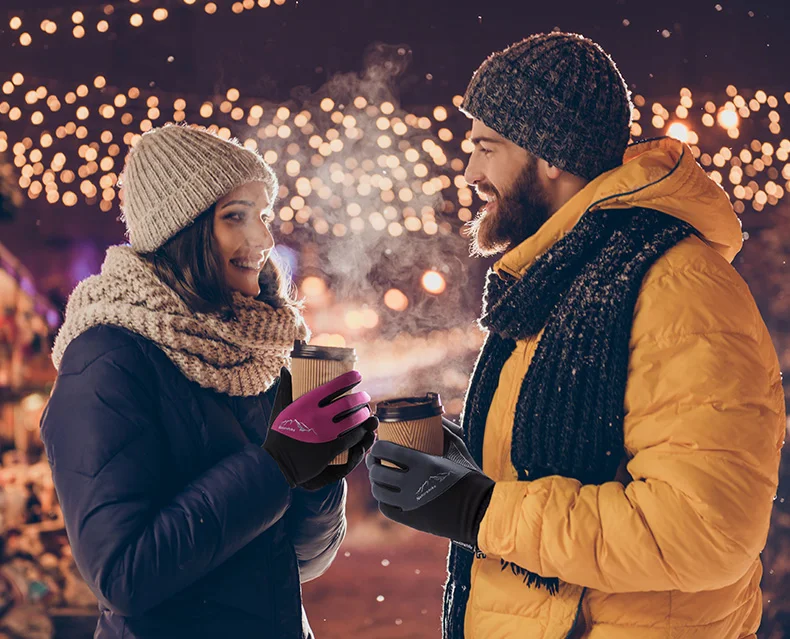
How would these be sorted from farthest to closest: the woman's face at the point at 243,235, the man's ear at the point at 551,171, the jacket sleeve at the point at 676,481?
the woman's face at the point at 243,235, the man's ear at the point at 551,171, the jacket sleeve at the point at 676,481

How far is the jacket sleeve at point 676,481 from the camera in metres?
1.06

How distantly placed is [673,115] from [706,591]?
8.98 ft

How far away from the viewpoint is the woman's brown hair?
155cm

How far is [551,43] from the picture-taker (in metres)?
1.46

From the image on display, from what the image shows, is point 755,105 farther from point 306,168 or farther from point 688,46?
point 306,168

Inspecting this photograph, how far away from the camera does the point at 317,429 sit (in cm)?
133

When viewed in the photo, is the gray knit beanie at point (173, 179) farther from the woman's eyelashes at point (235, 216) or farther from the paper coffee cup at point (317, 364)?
the paper coffee cup at point (317, 364)

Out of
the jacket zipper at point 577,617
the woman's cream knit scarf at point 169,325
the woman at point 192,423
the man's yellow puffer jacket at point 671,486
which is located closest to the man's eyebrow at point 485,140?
the man's yellow puffer jacket at point 671,486

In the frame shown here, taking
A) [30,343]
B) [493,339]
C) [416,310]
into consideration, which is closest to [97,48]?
[30,343]

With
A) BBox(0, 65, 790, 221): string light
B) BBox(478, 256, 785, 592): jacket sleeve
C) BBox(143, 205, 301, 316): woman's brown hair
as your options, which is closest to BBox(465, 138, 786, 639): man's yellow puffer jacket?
BBox(478, 256, 785, 592): jacket sleeve

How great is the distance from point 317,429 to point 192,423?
0.86 feet

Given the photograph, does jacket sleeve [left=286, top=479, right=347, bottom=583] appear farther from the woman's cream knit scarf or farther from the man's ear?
the man's ear

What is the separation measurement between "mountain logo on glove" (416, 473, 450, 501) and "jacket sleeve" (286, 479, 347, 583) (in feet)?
1.64

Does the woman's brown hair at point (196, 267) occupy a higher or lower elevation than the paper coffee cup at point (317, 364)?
higher
